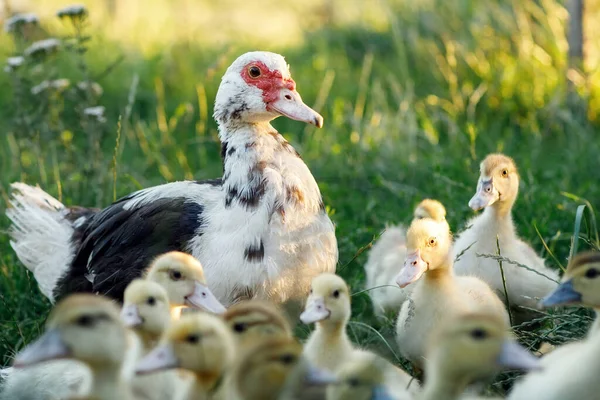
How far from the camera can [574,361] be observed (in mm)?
3336

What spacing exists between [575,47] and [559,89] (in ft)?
1.08

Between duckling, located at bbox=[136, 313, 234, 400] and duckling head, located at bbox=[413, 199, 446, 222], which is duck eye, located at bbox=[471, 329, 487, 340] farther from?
duckling head, located at bbox=[413, 199, 446, 222]

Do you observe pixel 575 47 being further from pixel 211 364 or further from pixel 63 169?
pixel 211 364

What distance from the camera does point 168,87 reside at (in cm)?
977

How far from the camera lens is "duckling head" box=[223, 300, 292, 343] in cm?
358

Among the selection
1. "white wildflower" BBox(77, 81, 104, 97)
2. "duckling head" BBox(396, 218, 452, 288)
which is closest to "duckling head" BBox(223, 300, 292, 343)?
"duckling head" BBox(396, 218, 452, 288)

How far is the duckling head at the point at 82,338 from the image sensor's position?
3.21 m

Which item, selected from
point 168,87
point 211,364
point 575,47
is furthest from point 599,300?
point 168,87

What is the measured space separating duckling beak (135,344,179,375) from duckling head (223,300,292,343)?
34 centimetres

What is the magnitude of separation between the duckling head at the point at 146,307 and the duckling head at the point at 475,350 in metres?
1.01

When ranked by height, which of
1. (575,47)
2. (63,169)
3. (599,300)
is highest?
(575,47)

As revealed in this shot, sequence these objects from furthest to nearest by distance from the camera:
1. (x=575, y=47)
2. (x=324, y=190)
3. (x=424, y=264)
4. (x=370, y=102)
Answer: (x=370, y=102) → (x=575, y=47) → (x=324, y=190) → (x=424, y=264)

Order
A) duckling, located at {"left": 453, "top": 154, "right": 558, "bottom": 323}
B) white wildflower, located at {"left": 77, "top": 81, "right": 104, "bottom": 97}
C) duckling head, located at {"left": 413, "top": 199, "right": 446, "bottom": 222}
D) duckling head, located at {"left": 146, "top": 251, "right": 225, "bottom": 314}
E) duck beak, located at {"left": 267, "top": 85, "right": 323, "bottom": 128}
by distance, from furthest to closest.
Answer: white wildflower, located at {"left": 77, "top": 81, "right": 104, "bottom": 97}, duckling head, located at {"left": 413, "top": 199, "right": 446, "bottom": 222}, duckling, located at {"left": 453, "top": 154, "right": 558, "bottom": 323}, duck beak, located at {"left": 267, "top": 85, "right": 323, "bottom": 128}, duckling head, located at {"left": 146, "top": 251, "right": 225, "bottom": 314}

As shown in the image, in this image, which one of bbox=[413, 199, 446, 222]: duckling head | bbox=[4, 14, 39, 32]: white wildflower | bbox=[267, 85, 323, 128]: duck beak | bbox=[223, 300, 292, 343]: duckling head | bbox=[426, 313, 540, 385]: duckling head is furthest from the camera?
bbox=[4, 14, 39, 32]: white wildflower
